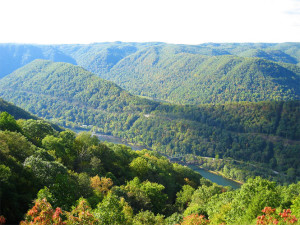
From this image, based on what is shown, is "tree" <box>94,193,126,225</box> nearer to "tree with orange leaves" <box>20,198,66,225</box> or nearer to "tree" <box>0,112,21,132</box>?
"tree with orange leaves" <box>20,198,66,225</box>

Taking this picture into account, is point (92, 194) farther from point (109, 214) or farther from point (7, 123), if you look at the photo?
point (7, 123)

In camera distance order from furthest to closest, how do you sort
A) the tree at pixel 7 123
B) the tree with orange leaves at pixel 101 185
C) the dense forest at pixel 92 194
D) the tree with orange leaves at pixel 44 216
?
the tree at pixel 7 123 < the tree with orange leaves at pixel 101 185 < the dense forest at pixel 92 194 < the tree with orange leaves at pixel 44 216

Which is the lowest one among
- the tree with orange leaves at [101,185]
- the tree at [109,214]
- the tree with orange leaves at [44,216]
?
the tree with orange leaves at [101,185]

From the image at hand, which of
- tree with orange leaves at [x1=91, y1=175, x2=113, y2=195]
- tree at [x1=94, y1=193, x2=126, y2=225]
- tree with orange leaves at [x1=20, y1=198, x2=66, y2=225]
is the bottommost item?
tree with orange leaves at [x1=91, y1=175, x2=113, y2=195]

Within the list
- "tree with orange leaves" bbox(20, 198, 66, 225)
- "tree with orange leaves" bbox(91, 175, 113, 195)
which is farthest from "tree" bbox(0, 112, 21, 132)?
"tree with orange leaves" bbox(20, 198, 66, 225)

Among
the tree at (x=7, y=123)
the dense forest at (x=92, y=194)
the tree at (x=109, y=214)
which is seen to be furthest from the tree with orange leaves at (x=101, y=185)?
the tree at (x=7, y=123)

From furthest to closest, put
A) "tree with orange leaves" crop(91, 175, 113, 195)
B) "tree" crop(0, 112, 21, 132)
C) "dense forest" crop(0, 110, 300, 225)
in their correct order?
"tree" crop(0, 112, 21, 132) → "tree with orange leaves" crop(91, 175, 113, 195) → "dense forest" crop(0, 110, 300, 225)

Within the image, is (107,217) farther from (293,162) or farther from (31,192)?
(293,162)

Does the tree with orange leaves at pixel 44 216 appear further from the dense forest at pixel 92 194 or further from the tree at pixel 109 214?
the tree at pixel 109 214

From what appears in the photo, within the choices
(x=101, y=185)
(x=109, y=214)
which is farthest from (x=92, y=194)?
(x=109, y=214)

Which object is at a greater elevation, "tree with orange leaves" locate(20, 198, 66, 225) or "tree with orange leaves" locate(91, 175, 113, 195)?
"tree with orange leaves" locate(20, 198, 66, 225)
